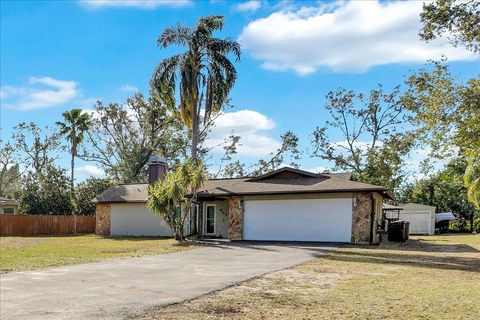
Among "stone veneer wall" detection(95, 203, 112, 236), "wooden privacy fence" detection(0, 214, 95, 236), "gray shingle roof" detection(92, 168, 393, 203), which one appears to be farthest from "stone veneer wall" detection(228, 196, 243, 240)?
"wooden privacy fence" detection(0, 214, 95, 236)

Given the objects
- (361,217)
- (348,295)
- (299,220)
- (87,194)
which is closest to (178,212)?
(299,220)

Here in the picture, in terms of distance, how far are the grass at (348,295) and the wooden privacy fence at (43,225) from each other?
25554mm

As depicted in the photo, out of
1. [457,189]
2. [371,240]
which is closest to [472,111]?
[371,240]

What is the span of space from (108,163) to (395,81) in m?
28.6

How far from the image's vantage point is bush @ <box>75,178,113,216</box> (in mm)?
39031

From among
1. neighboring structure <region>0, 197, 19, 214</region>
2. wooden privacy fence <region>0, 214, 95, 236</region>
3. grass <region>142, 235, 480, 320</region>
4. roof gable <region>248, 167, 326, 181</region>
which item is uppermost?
roof gable <region>248, 167, 326, 181</region>

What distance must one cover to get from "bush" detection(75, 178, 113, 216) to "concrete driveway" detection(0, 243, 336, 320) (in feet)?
85.3

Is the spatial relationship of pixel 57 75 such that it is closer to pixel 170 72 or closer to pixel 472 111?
pixel 170 72

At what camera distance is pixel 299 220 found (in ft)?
73.4

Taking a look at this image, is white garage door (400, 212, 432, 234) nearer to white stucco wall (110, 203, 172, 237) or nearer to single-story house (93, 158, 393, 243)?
single-story house (93, 158, 393, 243)

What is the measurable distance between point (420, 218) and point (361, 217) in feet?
68.3

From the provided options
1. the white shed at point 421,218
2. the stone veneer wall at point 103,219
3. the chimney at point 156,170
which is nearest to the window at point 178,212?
the chimney at point 156,170

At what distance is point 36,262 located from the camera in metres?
13.4

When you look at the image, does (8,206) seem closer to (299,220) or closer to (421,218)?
(299,220)
